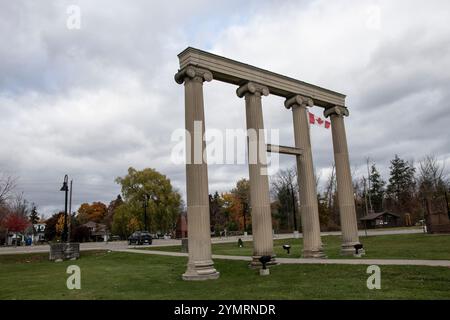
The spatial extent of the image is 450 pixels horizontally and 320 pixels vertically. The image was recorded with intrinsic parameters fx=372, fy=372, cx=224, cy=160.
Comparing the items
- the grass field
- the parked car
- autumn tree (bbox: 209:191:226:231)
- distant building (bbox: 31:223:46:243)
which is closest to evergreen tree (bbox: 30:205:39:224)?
distant building (bbox: 31:223:46:243)

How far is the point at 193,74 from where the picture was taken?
528 inches

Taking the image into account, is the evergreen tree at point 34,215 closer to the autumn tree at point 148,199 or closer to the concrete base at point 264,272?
the autumn tree at point 148,199

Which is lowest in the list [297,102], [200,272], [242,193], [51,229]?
[200,272]

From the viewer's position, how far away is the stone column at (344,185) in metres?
18.5

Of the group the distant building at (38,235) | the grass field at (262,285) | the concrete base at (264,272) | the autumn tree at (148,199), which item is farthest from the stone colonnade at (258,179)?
the distant building at (38,235)

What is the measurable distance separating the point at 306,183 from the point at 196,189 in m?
6.62

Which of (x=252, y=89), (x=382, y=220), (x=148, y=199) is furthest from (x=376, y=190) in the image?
(x=252, y=89)

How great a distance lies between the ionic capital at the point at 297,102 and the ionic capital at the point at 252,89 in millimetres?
2050

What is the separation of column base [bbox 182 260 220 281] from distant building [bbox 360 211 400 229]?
58131mm

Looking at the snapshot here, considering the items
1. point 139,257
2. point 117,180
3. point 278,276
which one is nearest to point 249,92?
point 278,276

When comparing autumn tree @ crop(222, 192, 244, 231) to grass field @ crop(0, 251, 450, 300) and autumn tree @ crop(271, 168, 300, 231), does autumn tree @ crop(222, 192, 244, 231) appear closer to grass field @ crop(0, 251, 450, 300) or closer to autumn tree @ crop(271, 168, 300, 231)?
autumn tree @ crop(271, 168, 300, 231)

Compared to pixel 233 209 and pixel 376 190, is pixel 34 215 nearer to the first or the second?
pixel 233 209
